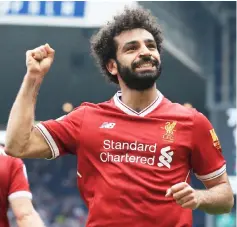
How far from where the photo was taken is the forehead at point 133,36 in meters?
4.00

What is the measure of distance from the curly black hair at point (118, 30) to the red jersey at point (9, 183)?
0.84 metres

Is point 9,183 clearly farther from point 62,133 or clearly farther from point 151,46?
point 151,46

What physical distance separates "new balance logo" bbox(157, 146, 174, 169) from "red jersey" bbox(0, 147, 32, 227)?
47.6 inches

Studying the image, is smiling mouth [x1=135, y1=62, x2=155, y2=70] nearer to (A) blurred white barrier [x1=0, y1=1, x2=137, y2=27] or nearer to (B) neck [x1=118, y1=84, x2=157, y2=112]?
(B) neck [x1=118, y1=84, x2=157, y2=112]

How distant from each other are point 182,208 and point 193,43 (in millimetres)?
11528

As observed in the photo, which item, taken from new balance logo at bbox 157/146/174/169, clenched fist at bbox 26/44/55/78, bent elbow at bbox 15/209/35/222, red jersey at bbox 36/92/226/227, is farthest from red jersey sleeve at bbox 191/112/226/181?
bent elbow at bbox 15/209/35/222

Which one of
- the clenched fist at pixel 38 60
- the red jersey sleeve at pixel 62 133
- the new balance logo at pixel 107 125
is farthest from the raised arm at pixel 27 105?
the new balance logo at pixel 107 125

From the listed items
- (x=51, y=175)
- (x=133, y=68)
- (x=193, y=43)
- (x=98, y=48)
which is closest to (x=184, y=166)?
(x=133, y=68)

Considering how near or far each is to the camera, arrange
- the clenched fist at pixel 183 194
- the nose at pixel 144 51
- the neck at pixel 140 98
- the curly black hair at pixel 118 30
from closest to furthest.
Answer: the clenched fist at pixel 183 194 < the nose at pixel 144 51 < the neck at pixel 140 98 < the curly black hair at pixel 118 30

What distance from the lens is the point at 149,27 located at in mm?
4113

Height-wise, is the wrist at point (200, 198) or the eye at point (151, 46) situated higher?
the eye at point (151, 46)

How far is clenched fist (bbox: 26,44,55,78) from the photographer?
12.2 ft

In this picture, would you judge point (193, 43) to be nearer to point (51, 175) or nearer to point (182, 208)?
point (51, 175)

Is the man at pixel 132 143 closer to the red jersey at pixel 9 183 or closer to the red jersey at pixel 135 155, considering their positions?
the red jersey at pixel 135 155
